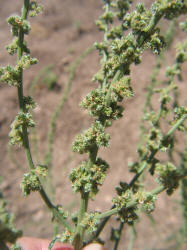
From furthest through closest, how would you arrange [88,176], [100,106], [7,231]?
[88,176], [100,106], [7,231]

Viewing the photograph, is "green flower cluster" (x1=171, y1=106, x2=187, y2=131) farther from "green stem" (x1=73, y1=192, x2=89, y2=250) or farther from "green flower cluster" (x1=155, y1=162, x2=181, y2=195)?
"green stem" (x1=73, y1=192, x2=89, y2=250)

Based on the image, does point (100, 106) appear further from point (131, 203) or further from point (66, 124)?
point (66, 124)

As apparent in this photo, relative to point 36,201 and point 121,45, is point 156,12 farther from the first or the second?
point 36,201

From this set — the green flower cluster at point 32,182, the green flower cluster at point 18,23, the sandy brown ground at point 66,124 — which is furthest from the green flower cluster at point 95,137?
the sandy brown ground at point 66,124

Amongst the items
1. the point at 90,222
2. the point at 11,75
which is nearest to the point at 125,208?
the point at 90,222

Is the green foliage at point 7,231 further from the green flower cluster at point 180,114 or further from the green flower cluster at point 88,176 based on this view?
the green flower cluster at point 180,114

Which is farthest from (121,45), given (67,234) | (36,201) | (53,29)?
(53,29)

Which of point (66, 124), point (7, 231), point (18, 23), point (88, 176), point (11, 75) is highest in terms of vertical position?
point (66, 124)
